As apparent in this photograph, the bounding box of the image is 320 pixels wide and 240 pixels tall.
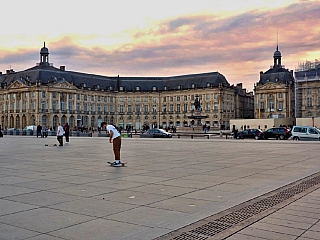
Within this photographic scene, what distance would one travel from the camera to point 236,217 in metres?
7.06

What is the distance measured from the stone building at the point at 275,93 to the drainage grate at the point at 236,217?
104 metres

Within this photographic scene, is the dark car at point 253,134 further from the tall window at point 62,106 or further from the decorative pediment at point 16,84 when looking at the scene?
the decorative pediment at point 16,84

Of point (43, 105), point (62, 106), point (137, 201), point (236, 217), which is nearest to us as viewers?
point (236, 217)

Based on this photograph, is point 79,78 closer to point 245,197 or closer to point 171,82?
point 171,82

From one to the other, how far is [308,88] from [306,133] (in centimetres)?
6064

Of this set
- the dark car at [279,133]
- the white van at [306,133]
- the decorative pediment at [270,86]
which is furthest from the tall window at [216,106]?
the white van at [306,133]

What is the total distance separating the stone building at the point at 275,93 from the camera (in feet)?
374

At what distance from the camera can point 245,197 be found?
8.87 metres

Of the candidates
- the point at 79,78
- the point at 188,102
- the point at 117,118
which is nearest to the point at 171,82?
the point at 188,102

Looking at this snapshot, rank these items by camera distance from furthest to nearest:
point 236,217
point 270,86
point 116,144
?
Answer: point 270,86 < point 116,144 < point 236,217

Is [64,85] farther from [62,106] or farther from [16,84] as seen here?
[16,84]

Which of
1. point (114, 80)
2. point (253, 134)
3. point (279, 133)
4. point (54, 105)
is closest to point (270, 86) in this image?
point (114, 80)

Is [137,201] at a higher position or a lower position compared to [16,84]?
lower

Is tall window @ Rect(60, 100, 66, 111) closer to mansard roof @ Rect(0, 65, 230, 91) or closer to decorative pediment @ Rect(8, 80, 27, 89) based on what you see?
mansard roof @ Rect(0, 65, 230, 91)
